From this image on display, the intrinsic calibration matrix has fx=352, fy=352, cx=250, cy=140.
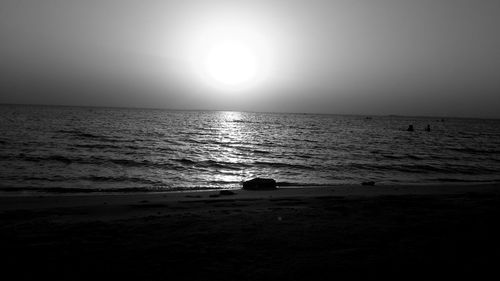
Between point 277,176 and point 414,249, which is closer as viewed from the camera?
point 414,249

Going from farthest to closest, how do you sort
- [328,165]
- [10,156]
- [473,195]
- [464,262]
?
1. [328,165]
2. [10,156]
3. [473,195]
4. [464,262]

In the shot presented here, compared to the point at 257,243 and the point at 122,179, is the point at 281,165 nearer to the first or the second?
the point at 122,179

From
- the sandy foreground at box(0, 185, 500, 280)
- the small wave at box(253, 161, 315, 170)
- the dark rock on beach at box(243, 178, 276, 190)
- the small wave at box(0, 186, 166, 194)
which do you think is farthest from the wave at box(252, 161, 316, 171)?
the sandy foreground at box(0, 185, 500, 280)

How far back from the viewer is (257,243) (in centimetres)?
699

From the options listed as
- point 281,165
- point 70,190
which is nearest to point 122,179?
point 70,190

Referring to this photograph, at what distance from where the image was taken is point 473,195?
46.6 ft

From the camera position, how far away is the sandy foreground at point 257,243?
5.57m

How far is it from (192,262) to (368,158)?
30.6 metres

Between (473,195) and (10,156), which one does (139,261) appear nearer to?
(473,195)

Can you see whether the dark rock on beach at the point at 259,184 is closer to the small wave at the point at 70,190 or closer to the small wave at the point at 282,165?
the small wave at the point at 70,190

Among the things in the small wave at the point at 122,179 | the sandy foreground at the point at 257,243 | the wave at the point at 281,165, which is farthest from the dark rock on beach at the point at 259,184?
the wave at the point at 281,165

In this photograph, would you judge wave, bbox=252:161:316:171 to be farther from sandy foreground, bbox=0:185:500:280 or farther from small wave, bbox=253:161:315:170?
sandy foreground, bbox=0:185:500:280

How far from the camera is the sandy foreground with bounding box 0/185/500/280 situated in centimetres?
557

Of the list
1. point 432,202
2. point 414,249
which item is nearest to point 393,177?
point 432,202
